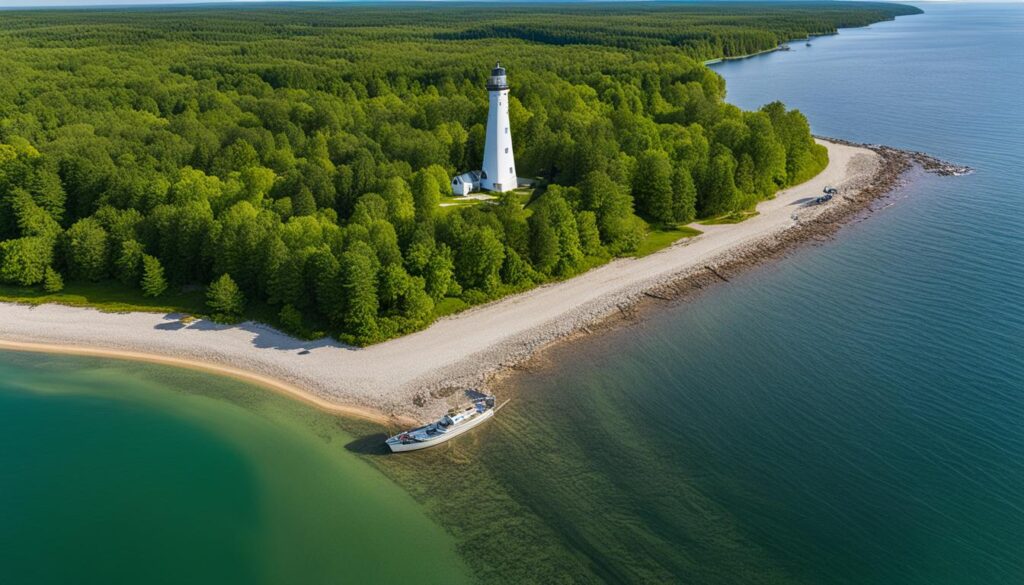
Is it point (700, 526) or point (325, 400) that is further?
point (325, 400)

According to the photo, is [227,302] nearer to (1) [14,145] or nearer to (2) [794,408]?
(2) [794,408]

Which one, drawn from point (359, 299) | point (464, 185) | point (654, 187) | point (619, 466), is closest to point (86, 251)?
point (359, 299)


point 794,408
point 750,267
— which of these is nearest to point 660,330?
point 794,408

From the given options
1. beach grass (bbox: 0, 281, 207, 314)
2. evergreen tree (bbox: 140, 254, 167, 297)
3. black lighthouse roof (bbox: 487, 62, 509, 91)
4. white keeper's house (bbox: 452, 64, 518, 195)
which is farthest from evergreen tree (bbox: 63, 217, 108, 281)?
black lighthouse roof (bbox: 487, 62, 509, 91)

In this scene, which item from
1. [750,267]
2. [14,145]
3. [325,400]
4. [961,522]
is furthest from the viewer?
[14,145]

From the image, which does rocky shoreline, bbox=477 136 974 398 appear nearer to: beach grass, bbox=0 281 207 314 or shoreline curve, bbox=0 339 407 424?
shoreline curve, bbox=0 339 407 424

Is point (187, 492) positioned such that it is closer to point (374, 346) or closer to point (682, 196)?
point (374, 346)

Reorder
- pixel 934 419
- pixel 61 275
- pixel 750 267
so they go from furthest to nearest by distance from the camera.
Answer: pixel 750 267 → pixel 61 275 → pixel 934 419
